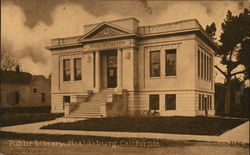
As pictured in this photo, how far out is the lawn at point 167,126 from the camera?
8.67 meters

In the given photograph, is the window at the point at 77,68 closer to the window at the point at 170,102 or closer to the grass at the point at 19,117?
the grass at the point at 19,117

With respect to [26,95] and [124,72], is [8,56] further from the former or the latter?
[124,72]

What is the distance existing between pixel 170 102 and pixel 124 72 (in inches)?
134

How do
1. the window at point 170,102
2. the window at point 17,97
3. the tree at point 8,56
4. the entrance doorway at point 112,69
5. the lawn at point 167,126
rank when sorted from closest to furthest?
1. the lawn at point 167,126
2. the tree at point 8,56
3. the window at point 17,97
4. the window at point 170,102
5. the entrance doorway at point 112,69

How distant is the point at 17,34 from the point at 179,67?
7.37 meters

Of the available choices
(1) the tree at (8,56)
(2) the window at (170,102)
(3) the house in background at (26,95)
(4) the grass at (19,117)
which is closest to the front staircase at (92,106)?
(4) the grass at (19,117)

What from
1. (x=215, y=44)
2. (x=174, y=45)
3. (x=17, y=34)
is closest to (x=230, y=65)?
(x=215, y=44)

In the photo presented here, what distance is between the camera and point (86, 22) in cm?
881

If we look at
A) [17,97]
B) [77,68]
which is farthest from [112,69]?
[17,97]

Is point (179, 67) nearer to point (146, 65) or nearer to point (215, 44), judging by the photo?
point (146, 65)

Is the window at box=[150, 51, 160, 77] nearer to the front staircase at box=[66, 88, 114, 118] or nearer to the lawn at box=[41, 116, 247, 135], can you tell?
the front staircase at box=[66, 88, 114, 118]

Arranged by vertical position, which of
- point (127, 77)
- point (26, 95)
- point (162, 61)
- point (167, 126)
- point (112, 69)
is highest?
point (162, 61)

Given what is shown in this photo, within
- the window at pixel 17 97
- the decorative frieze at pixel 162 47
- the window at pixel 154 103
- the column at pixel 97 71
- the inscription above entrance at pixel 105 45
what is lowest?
the window at pixel 154 103

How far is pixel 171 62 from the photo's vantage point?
15.6 meters
